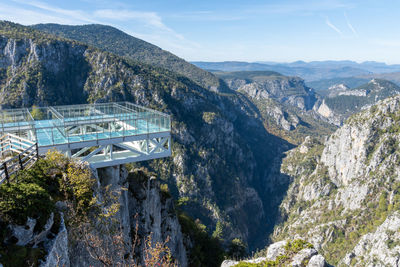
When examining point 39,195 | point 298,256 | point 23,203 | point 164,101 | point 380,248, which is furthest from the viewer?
point 164,101

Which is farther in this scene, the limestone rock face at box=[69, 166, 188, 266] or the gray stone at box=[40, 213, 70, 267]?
the limestone rock face at box=[69, 166, 188, 266]

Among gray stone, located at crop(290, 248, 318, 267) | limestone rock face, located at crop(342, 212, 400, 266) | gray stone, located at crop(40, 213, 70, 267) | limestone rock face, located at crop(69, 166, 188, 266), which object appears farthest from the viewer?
limestone rock face, located at crop(342, 212, 400, 266)

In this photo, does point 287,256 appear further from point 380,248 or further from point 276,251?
point 380,248

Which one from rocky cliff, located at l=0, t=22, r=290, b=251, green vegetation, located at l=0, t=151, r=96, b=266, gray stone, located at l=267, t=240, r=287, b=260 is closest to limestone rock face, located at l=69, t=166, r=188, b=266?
green vegetation, located at l=0, t=151, r=96, b=266

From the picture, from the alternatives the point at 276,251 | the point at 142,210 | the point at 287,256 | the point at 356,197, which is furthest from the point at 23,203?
the point at 356,197

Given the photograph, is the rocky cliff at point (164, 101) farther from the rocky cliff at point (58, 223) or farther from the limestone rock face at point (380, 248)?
the rocky cliff at point (58, 223)

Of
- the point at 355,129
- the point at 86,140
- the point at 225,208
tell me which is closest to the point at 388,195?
the point at 355,129

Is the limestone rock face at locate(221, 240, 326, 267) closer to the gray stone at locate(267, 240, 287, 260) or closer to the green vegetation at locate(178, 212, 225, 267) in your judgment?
the gray stone at locate(267, 240, 287, 260)

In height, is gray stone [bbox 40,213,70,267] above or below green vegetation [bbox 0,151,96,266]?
below
